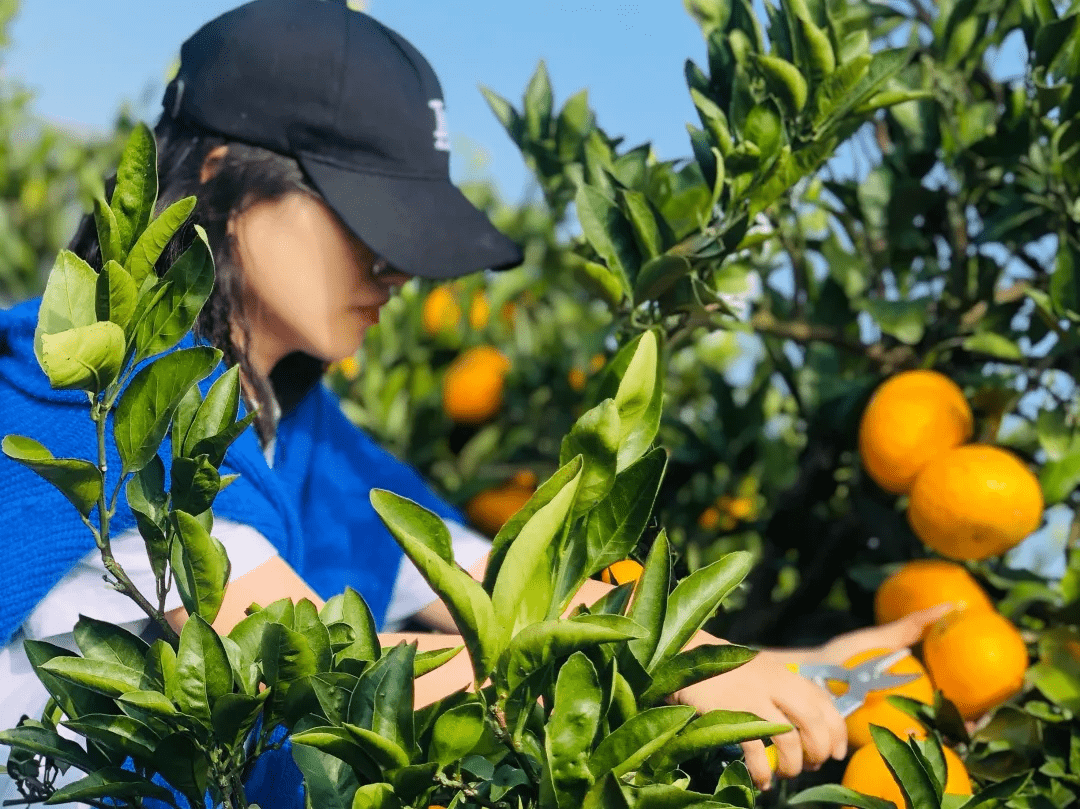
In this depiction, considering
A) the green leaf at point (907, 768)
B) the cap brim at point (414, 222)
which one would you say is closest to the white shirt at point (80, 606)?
the cap brim at point (414, 222)

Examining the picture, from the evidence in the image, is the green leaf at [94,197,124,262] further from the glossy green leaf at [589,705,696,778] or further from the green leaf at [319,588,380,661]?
the glossy green leaf at [589,705,696,778]

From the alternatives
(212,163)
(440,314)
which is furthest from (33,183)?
(212,163)

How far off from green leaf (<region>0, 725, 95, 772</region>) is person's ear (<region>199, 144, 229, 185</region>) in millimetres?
686

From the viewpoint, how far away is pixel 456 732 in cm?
57

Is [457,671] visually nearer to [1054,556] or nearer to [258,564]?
[258,564]

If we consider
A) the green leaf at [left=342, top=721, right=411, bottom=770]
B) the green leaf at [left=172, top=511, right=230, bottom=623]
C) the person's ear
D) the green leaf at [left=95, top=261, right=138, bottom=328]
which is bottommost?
the green leaf at [left=342, top=721, right=411, bottom=770]

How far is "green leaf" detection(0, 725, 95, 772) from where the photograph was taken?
2.08 ft

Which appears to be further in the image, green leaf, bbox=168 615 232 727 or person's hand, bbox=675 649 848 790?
person's hand, bbox=675 649 848 790

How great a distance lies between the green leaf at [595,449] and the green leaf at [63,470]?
0.24 m

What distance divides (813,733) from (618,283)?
0.39 metres

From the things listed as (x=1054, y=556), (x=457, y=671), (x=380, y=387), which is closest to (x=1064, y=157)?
(x=1054, y=556)

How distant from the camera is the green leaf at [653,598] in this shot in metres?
0.63

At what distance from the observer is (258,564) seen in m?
0.93

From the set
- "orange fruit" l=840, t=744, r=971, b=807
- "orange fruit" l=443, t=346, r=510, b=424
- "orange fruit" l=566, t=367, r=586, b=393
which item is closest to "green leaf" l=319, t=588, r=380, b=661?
"orange fruit" l=840, t=744, r=971, b=807
